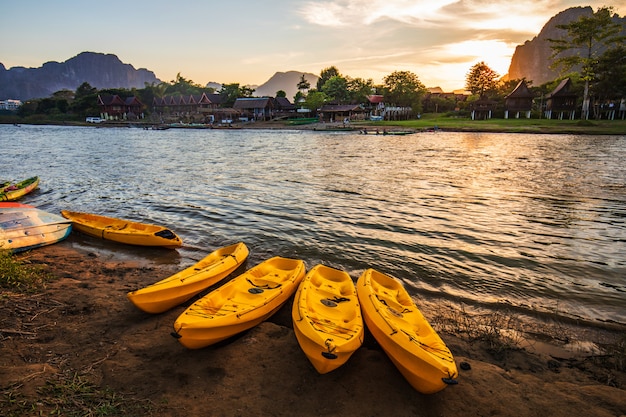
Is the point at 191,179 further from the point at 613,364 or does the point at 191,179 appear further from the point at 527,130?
the point at 527,130

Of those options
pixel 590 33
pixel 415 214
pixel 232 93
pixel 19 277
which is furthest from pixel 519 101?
pixel 19 277

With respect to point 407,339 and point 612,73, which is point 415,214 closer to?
point 407,339

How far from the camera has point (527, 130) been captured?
47031mm

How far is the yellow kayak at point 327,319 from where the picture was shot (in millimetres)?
4160

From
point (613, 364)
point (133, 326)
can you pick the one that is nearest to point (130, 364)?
point (133, 326)

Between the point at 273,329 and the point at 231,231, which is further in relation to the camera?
the point at 231,231

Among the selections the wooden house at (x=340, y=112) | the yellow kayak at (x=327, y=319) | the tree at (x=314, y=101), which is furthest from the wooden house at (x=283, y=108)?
the yellow kayak at (x=327, y=319)

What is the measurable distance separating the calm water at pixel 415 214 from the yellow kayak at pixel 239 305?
2.04m

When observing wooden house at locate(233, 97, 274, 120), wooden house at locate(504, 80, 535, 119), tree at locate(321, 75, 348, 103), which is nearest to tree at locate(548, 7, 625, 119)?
wooden house at locate(504, 80, 535, 119)

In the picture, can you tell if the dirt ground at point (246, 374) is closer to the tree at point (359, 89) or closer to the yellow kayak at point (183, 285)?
the yellow kayak at point (183, 285)

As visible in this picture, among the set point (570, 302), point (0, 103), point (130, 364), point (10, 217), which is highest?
point (0, 103)

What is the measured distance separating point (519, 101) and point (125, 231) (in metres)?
74.7

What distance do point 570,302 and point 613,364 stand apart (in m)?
2.39

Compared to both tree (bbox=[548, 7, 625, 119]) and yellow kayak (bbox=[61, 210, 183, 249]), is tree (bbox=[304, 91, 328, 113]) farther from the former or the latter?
yellow kayak (bbox=[61, 210, 183, 249])
